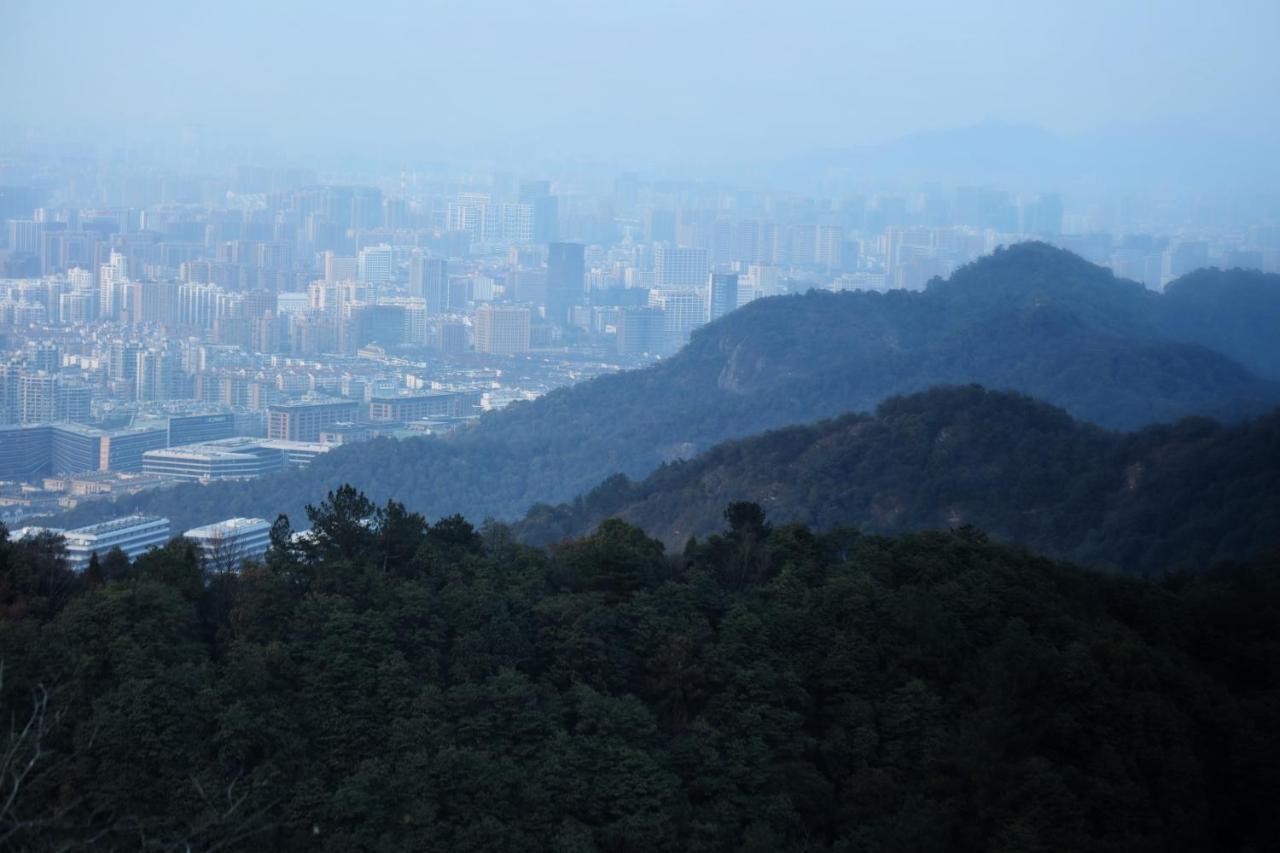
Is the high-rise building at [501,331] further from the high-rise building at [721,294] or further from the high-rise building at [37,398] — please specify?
the high-rise building at [37,398]

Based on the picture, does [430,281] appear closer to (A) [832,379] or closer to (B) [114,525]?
(A) [832,379]

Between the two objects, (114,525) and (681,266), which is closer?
(114,525)

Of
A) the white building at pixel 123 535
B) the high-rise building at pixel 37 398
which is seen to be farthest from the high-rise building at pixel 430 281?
the white building at pixel 123 535

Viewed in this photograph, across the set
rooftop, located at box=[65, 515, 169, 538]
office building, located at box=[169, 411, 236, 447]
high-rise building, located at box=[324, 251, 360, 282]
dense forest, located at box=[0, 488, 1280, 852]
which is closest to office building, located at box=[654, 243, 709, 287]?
high-rise building, located at box=[324, 251, 360, 282]

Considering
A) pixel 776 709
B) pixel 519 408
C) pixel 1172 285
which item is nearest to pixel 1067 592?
pixel 776 709

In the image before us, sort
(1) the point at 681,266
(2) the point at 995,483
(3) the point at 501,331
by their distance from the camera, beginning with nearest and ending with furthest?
(2) the point at 995,483 → (3) the point at 501,331 → (1) the point at 681,266

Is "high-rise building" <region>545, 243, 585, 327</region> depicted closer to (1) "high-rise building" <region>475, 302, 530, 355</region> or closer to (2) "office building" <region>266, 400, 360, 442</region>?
(1) "high-rise building" <region>475, 302, 530, 355</region>

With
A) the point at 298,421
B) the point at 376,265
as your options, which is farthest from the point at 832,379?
the point at 376,265

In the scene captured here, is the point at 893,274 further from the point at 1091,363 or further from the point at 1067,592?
the point at 1067,592
